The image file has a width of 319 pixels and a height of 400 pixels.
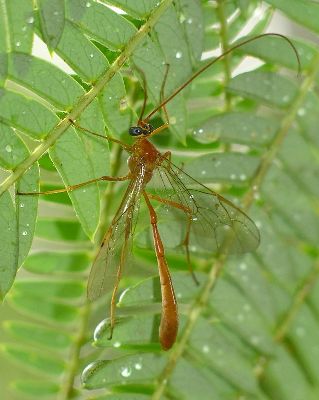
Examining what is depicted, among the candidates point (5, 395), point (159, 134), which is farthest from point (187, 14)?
point (5, 395)

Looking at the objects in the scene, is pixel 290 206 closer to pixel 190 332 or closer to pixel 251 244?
pixel 251 244

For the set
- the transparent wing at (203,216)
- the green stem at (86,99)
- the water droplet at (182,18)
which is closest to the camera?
the green stem at (86,99)

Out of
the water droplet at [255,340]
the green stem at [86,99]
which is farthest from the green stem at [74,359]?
the green stem at [86,99]

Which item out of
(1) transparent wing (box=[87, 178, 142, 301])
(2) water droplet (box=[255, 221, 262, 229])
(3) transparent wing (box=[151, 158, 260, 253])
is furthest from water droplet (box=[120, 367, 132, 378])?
(2) water droplet (box=[255, 221, 262, 229])

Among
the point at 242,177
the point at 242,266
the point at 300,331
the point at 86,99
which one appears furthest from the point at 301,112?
the point at 86,99

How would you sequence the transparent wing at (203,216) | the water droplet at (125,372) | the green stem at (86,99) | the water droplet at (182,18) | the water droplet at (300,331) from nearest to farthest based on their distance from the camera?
1. the green stem at (86,99)
2. the water droplet at (182,18)
3. the water droplet at (125,372)
4. the transparent wing at (203,216)
5. the water droplet at (300,331)

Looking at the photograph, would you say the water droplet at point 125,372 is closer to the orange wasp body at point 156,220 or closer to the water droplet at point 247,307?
the orange wasp body at point 156,220

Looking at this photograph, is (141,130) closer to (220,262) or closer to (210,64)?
(210,64)
